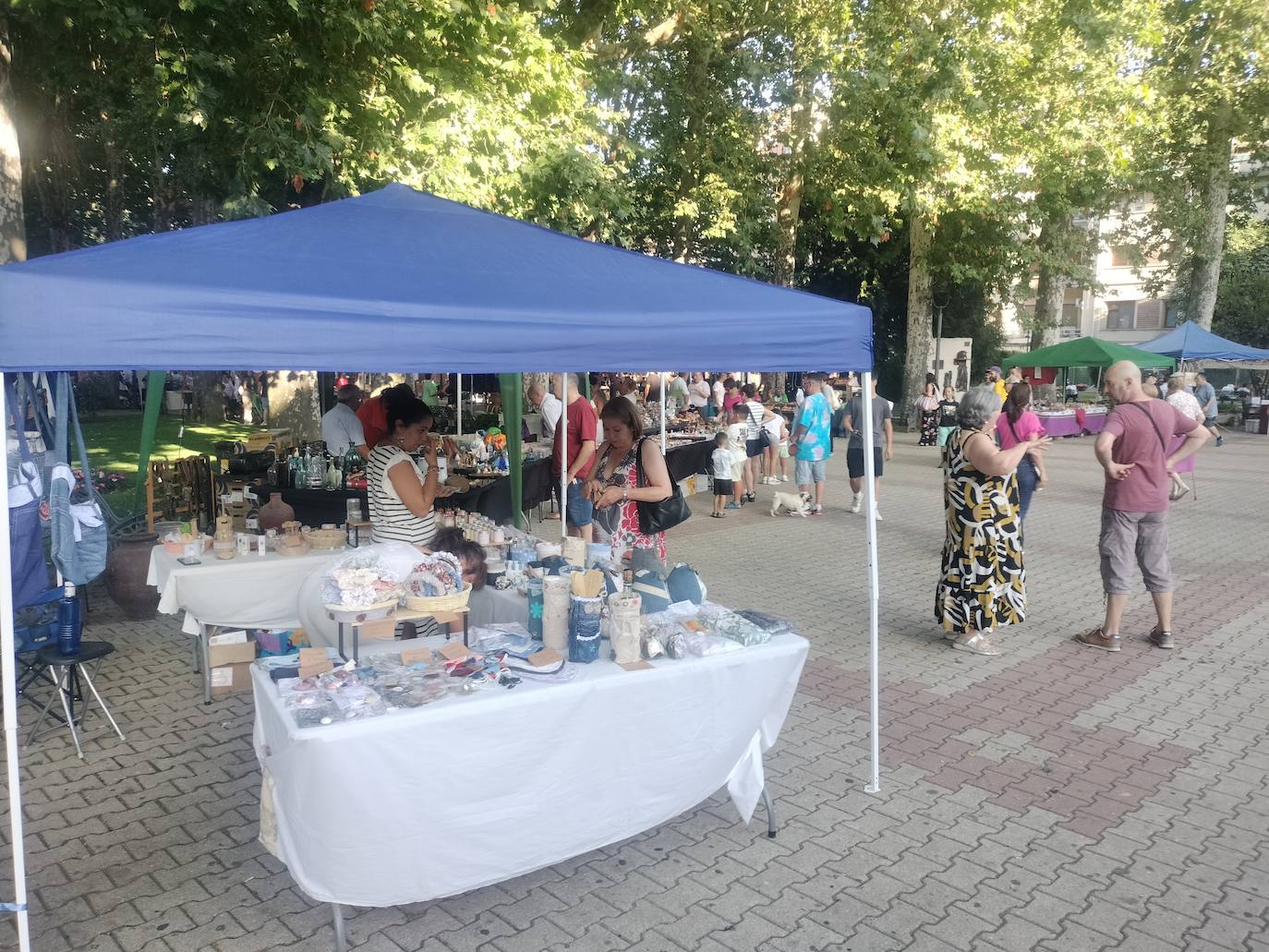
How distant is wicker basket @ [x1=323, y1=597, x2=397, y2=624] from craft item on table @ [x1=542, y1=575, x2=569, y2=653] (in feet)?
1.87

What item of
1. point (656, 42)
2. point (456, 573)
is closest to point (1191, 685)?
point (456, 573)

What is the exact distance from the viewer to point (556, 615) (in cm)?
335

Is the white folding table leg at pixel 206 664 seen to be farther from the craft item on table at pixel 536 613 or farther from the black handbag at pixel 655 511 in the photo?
the black handbag at pixel 655 511

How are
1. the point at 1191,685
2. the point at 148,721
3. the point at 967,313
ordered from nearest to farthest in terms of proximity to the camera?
the point at 148,721, the point at 1191,685, the point at 967,313

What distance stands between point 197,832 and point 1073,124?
16757 millimetres

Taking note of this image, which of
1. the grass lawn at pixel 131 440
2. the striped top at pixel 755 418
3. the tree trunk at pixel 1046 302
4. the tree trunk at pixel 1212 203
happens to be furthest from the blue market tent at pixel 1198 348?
the grass lawn at pixel 131 440

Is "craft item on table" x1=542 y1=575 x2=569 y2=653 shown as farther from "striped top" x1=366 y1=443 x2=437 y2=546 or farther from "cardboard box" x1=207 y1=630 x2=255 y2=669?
"cardboard box" x1=207 y1=630 x2=255 y2=669

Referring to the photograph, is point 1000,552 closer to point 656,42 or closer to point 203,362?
point 203,362

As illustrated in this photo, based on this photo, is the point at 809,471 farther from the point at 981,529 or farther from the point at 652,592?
the point at 652,592

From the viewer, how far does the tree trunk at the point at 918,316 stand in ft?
66.2

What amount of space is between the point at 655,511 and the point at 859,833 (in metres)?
2.18

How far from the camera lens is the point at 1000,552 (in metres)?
5.39

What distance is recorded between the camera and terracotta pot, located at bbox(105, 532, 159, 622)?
6355mm

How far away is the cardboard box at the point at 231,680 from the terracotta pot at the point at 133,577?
1.82m
